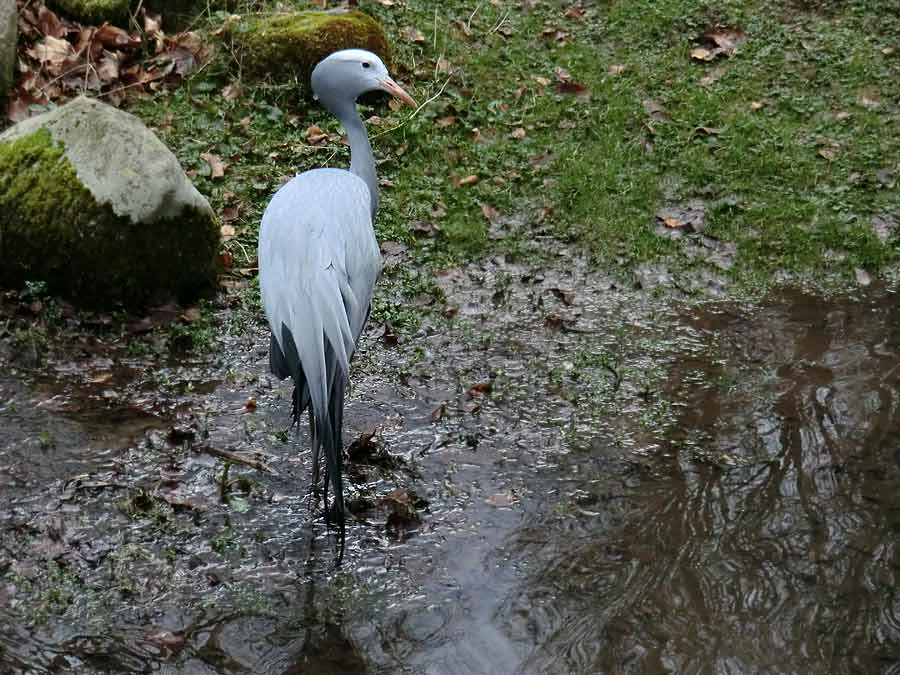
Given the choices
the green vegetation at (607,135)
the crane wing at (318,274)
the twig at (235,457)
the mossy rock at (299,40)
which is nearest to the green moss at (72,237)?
the green vegetation at (607,135)

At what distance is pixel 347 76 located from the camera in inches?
200

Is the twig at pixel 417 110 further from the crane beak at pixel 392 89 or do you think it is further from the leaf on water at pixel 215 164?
the crane beak at pixel 392 89

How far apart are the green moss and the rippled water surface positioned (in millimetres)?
511

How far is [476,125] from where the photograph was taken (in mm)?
7535

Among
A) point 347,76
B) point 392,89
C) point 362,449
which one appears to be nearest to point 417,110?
point 392,89

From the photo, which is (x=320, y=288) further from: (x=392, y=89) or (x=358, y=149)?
(x=392, y=89)

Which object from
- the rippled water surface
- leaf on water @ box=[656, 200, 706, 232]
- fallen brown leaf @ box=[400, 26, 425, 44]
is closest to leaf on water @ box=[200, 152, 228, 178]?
the rippled water surface

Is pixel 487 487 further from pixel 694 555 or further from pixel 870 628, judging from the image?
pixel 870 628

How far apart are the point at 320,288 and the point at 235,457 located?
983 millimetres

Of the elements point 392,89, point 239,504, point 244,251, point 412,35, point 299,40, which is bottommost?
point 239,504

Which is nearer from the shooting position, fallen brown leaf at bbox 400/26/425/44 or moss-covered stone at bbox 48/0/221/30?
moss-covered stone at bbox 48/0/221/30

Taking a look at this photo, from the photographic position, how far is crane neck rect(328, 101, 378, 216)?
5.10 metres

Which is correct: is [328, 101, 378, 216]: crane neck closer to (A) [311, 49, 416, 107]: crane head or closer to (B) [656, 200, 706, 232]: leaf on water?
(A) [311, 49, 416, 107]: crane head

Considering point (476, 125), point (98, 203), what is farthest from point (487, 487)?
point (476, 125)
